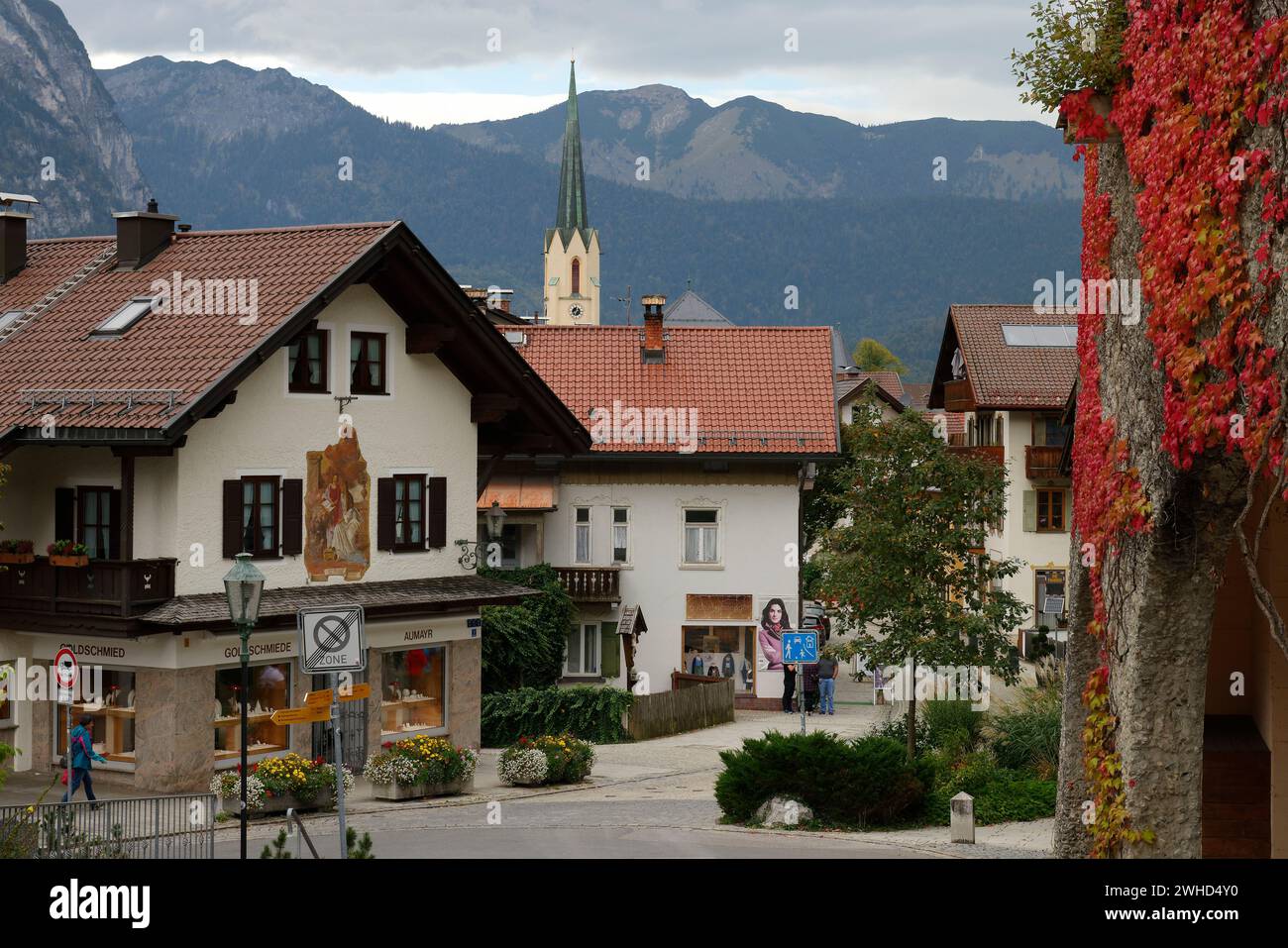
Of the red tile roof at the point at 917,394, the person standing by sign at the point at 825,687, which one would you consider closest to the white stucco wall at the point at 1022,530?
the person standing by sign at the point at 825,687

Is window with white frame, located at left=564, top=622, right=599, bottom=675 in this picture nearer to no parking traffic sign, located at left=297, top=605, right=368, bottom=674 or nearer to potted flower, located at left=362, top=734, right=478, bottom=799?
potted flower, located at left=362, top=734, right=478, bottom=799

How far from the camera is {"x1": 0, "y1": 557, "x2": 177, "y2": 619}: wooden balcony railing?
1000 inches

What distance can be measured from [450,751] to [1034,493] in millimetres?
32497

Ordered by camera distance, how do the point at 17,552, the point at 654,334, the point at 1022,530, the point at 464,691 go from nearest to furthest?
1. the point at 17,552
2. the point at 464,691
3. the point at 654,334
4. the point at 1022,530

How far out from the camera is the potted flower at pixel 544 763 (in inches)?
1103

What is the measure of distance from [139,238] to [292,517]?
21.8ft

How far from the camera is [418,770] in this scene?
26312mm

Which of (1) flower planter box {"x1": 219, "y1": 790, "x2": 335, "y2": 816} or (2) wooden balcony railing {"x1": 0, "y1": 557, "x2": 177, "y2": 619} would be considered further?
(2) wooden balcony railing {"x1": 0, "y1": 557, "x2": 177, "y2": 619}

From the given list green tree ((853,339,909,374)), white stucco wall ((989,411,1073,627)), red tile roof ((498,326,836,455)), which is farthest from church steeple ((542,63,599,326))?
red tile roof ((498,326,836,455))

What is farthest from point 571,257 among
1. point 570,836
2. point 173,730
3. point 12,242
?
point 570,836

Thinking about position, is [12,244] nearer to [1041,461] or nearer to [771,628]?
[771,628]

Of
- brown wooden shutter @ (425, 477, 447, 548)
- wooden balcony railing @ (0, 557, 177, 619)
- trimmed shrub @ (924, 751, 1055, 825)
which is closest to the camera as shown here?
trimmed shrub @ (924, 751, 1055, 825)

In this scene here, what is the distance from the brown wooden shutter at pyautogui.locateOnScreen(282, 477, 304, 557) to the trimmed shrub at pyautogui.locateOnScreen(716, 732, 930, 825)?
8540 mm

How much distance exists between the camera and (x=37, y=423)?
25.5 m
